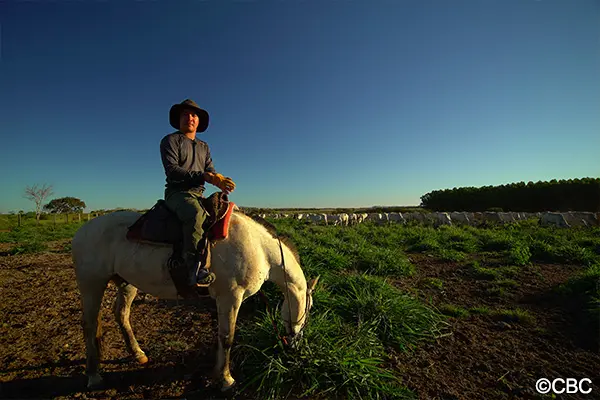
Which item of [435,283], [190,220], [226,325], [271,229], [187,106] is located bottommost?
[435,283]

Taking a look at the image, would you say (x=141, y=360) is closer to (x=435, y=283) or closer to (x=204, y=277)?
(x=204, y=277)

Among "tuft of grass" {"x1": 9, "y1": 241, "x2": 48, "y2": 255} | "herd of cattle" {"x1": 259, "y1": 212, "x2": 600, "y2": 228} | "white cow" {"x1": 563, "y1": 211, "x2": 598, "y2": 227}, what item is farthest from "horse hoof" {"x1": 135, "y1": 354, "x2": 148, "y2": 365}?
"white cow" {"x1": 563, "y1": 211, "x2": 598, "y2": 227}

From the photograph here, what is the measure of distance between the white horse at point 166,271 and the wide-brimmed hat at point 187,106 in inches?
50.9

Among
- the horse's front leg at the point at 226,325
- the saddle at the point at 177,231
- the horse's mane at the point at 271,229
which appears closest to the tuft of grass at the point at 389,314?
the horse's mane at the point at 271,229

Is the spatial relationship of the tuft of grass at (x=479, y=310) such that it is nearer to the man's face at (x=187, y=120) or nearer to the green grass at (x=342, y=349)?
the green grass at (x=342, y=349)

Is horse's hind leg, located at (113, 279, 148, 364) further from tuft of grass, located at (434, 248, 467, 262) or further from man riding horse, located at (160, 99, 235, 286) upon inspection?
tuft of grass, located at (434, 248, 467, 262)

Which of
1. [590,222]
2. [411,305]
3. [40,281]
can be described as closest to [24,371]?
[40,281]

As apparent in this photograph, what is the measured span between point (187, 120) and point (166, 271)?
6.00 ft

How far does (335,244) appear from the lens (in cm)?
905

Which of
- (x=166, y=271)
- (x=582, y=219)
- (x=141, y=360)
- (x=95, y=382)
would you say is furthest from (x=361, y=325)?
(x=582, y=219)

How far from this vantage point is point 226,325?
2.87 m

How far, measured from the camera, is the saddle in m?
2.69

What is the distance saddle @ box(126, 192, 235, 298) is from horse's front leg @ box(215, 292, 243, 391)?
41 centimetres

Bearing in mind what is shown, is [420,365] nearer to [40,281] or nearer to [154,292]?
[154,292]
